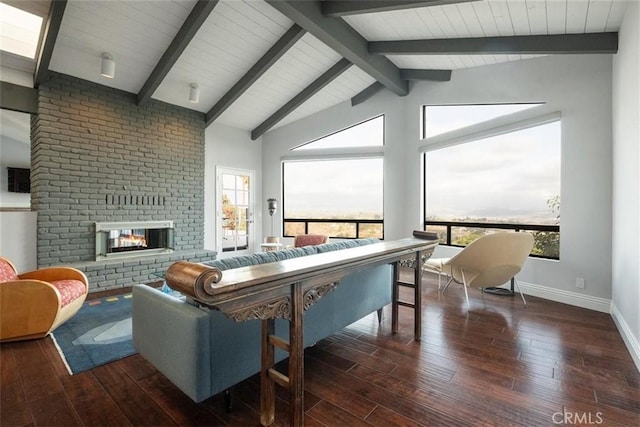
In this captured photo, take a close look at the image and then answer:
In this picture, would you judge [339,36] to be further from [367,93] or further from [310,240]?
[310,240]

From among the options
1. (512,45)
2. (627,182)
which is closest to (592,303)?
(627,182)

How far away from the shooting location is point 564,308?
10.9 feet

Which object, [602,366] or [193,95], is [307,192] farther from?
Result: [602,366]

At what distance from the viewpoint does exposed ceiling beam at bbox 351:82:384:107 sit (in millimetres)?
5523

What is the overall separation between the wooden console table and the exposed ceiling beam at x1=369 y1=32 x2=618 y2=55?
3.03 m

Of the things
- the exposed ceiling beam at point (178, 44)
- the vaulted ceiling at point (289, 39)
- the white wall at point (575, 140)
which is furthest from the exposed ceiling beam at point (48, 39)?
the white wall at point (575, 140)

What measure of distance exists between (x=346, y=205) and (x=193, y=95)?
337 cm

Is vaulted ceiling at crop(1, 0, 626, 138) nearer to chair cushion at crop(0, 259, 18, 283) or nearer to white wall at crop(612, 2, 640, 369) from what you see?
white wall at crop(612, 2, 640, 369)

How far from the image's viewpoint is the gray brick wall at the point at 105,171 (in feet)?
12.9

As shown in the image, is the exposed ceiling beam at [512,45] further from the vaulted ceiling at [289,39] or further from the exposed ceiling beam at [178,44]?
the exposed ceiling beam at [178,44]

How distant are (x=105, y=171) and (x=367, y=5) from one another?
4131 millimetres

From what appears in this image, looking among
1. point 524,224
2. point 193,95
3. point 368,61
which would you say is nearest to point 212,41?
point 193,95

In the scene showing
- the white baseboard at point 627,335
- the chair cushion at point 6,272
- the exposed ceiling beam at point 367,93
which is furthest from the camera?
the exposed ceiling beam at point 367,93

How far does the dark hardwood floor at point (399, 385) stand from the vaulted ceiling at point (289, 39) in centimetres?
289
